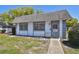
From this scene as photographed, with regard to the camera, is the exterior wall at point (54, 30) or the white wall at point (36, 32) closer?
the exterior wall at point (54, 30)

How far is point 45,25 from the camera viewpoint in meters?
19.6

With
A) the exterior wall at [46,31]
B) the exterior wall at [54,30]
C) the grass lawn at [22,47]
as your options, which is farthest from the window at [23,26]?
the grass lawn at [22,47]

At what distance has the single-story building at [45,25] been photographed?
1833 centimetres

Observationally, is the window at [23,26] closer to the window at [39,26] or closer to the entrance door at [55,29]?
the window at [39,26]

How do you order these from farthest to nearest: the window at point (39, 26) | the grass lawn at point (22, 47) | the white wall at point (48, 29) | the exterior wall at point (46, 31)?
the window at point (39, 26) → the white wall at point (48, 29) → the exterior wall at point (46, 31) → the grass lawn at point (22, 47)

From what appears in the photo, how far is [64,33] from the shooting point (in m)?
18.3

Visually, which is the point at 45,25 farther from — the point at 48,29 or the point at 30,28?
the point at 30,28

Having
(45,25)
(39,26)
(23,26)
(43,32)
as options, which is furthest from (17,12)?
(43,32)

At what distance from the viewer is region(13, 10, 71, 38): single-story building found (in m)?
18.3

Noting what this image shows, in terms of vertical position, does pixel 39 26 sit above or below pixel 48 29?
above
